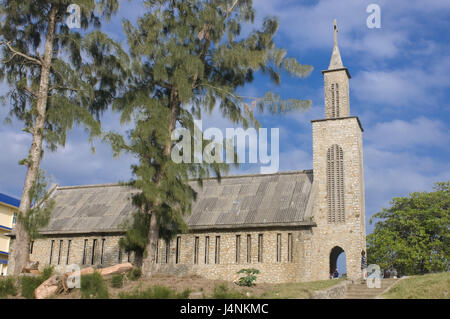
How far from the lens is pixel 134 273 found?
1708 cm

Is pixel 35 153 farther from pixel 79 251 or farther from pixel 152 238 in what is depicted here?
pixel 79 251

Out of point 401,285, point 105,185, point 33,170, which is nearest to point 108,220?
point 105,185

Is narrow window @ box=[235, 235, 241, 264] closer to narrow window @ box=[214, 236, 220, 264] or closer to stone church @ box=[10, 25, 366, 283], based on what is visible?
stone church @ box=[10, 25, 366, 283]

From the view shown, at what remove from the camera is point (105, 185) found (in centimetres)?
3503

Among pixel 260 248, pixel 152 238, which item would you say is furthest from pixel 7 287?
pixel 260 248

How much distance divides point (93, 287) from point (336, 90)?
2104 cm

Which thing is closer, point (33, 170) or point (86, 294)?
point (86, 294)

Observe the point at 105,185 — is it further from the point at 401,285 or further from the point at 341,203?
the point at 401,285

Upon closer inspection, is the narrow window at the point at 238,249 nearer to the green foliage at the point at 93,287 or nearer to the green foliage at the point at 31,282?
the green foliage at the point at 31,282

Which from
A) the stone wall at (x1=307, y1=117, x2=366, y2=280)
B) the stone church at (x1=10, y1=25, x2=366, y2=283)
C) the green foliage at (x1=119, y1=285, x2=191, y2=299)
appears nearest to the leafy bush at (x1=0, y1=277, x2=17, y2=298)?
the green foliage at (x1=119, y1=285, x2=191, y2=299)

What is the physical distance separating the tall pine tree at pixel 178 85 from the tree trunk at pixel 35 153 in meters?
2.42

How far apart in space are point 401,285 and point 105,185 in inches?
884

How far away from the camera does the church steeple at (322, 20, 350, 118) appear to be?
30.9m
